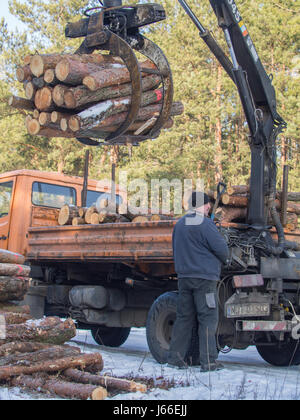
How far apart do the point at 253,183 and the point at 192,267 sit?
6.42 feet

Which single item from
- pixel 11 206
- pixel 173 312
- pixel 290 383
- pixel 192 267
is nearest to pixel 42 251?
pixel 11 206

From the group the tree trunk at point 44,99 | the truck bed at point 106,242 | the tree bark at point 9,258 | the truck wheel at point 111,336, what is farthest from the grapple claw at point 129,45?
the truck wheel at point 111,336

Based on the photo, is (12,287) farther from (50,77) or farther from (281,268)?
(281,268)

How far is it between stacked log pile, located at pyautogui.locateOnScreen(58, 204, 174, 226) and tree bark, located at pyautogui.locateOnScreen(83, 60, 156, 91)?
8.08 ft

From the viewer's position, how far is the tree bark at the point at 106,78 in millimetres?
6172

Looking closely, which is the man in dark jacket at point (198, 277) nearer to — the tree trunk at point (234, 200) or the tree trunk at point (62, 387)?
the tree trunk at point (234, 200)

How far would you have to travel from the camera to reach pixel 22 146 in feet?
91.4

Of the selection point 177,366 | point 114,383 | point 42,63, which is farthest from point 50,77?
point 177,366

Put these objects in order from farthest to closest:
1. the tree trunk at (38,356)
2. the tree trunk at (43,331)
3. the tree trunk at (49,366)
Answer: the tree trunk at (43,331), the tree trunk at (38,356), the tree trunk at (49,366)

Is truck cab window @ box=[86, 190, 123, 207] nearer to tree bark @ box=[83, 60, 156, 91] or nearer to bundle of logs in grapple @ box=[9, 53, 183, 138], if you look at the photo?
bundle of logs in grapple @ box=[9, 53, 183, 138]

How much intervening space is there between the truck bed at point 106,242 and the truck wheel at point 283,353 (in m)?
1.38

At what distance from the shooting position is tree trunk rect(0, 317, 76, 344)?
5.98 m

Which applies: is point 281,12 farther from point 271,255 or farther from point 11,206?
point 271,255

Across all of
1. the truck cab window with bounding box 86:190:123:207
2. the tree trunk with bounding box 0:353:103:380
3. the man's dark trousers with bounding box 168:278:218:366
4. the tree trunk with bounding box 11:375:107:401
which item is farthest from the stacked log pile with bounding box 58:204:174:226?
the tree trunk with bounding box 11:375:107:401
